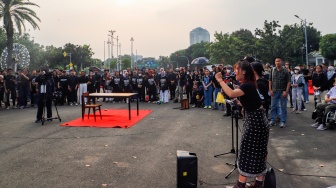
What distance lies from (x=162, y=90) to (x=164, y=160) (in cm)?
1187

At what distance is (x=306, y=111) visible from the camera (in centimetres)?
1315

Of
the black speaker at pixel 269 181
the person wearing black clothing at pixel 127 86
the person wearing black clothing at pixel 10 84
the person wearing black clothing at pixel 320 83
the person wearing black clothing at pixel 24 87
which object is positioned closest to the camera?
the black speaker at pixel 269 181

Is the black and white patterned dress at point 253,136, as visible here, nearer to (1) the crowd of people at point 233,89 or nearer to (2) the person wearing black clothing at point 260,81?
(1) the crowd of people at point 233,89

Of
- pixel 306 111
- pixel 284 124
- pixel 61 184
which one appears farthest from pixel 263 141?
pixel 306 111

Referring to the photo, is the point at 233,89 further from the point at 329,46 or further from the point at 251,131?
the point at 329,46

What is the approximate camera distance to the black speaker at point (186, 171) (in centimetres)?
475

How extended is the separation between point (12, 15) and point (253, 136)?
94.1ft

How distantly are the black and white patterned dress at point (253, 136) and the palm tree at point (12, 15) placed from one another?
27.6 m

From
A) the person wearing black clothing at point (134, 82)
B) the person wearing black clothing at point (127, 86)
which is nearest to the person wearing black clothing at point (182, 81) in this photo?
the person wearing black clothing at point (134, 82)

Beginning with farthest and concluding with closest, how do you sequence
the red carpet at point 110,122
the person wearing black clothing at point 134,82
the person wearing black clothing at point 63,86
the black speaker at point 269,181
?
the person wearing black clothing at point 134,82 → the person wearing black clothing at point 63,86 → the red carpet at point 110,122 → the black speaker at point 269,181

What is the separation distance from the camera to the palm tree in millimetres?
26594

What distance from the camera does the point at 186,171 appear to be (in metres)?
4.77

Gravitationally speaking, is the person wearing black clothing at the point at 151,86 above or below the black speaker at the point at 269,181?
above

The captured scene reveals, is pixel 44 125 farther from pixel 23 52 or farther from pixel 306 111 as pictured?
pixel 23 52
